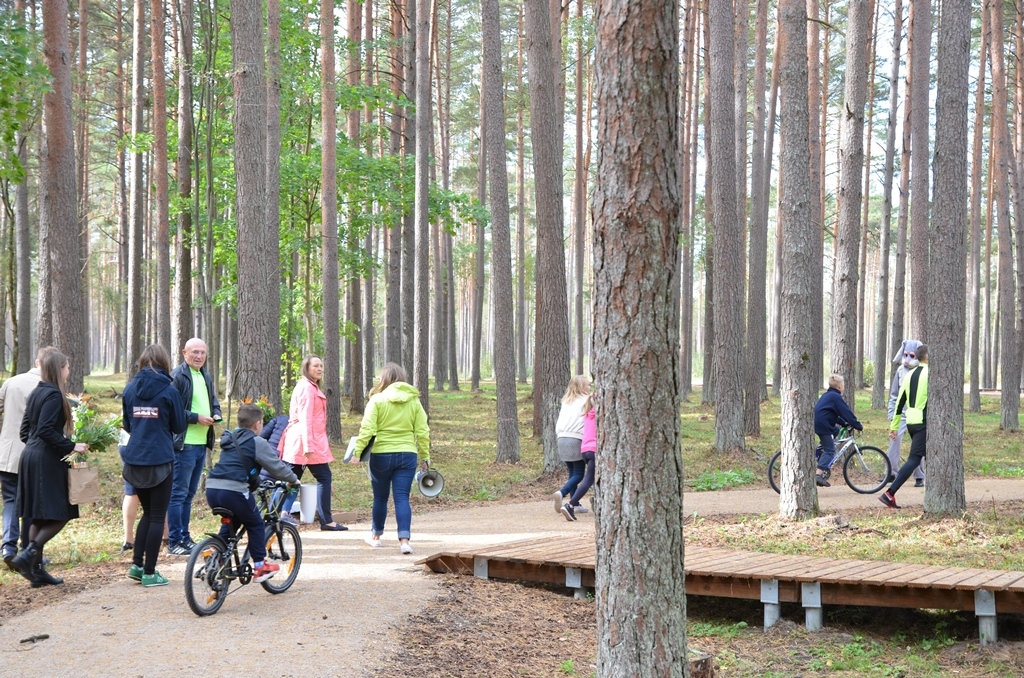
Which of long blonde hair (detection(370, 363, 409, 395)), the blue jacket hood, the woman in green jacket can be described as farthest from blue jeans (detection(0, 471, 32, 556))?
long blonde hair (detection(370, 363, 409, 395))

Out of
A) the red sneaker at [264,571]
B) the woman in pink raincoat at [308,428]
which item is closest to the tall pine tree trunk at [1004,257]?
the woman in pink raincoat at [308,428]

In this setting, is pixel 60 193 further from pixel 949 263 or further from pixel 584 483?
pixel 949 263

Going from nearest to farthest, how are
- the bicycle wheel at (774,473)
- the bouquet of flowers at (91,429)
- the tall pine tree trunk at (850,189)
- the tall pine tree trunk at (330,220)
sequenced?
the bouquet of flowers at (91,429) < the bicycle wheel at (774,473) < the tall pine tree trunk at (850,189) < the tall pine tree trunk at (330,220)

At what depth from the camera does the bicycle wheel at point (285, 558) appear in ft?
23.2

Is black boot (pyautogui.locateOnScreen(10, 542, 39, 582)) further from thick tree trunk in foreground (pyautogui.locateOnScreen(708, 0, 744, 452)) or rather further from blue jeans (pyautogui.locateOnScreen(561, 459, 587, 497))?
thick tree trunk in foreground (pyautogui.locateOnScreen(708, 0, 744, 452))

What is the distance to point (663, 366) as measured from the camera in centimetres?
411

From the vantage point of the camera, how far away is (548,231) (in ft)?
47.6

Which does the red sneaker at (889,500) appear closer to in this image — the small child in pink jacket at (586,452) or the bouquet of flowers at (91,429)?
the small child in pink jacket at (586,452)

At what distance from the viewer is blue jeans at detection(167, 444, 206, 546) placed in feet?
28.1

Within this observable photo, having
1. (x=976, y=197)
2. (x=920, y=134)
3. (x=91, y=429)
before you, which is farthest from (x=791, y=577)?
(x=976, y=197)

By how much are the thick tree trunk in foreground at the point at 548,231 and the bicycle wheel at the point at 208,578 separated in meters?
8.08

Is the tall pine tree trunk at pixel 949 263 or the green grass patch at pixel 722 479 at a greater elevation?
the tall pine tree trunk at pixel 949 263

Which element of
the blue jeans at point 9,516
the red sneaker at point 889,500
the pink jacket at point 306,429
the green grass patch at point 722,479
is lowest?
the green grass patch at point 722,479

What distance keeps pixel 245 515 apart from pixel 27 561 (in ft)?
6.58
